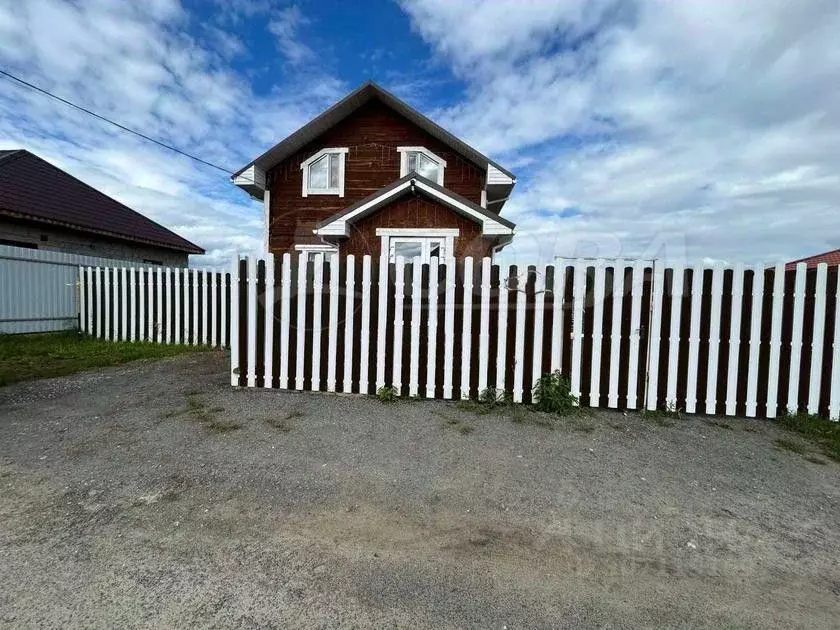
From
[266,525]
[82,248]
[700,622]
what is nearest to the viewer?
[700,622]

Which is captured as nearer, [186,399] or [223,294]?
[186,399]

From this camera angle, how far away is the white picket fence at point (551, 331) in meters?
4.68

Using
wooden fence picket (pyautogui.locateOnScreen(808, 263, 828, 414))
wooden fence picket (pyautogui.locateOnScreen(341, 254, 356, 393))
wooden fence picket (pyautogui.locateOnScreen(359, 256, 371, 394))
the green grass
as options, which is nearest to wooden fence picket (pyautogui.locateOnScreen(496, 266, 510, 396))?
Result: wooden fence picket (pyautogui.locateOnScreen(359, 256, 371, 394))

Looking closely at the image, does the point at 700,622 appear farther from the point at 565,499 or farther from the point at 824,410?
the point at 824,410

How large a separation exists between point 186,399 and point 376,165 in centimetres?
892

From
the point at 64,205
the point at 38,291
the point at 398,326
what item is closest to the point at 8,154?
the point at 64,205

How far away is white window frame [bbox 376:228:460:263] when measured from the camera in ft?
29.4

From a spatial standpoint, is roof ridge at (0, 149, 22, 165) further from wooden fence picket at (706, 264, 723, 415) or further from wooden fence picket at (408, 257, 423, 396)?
wooden fence picket at (706, 264, 723, 415)

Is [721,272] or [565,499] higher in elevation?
[721,272]

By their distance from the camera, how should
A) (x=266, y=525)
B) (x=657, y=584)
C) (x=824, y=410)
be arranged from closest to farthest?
(x=657, y=584)
(x=266, y=525)
(x=824, y=410)

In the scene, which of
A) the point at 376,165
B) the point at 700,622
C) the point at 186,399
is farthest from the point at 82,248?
the point at 700,622

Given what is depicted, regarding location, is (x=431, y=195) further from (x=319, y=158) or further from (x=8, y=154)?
(x=8, y=154)

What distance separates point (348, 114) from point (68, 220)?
9.63 m

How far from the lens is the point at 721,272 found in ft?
15.6
